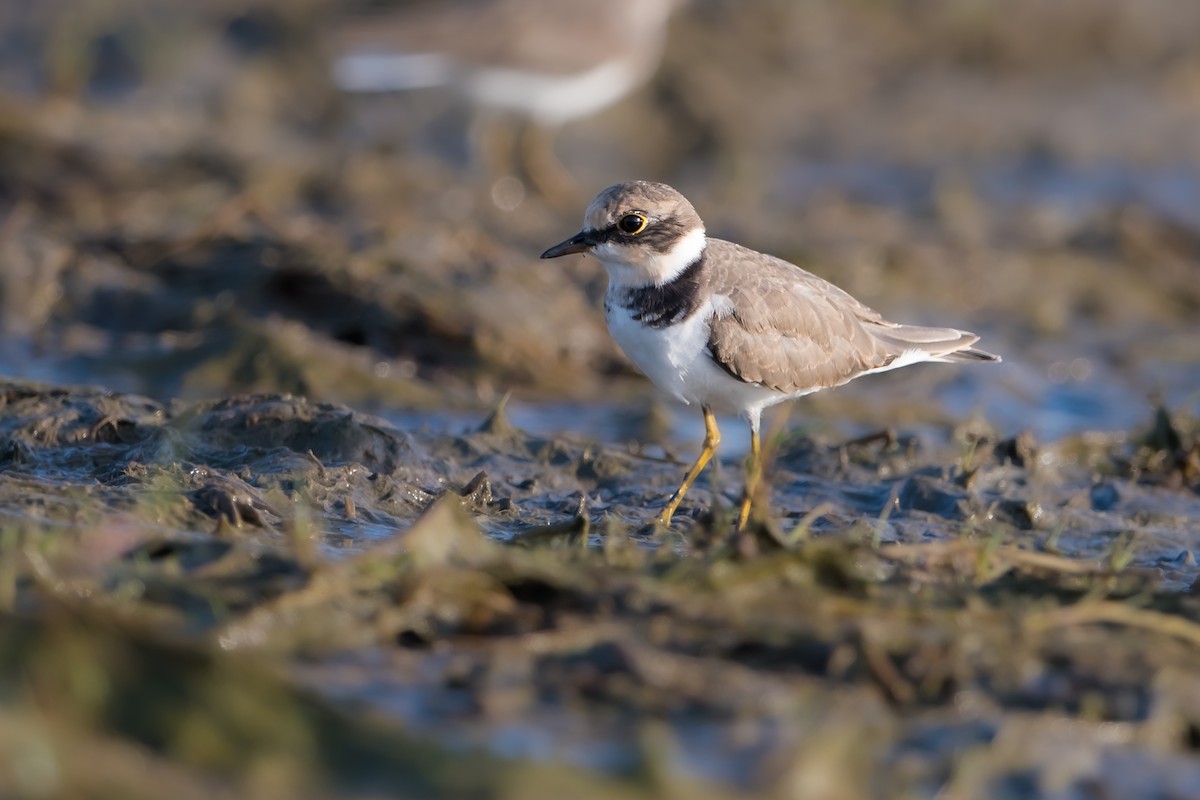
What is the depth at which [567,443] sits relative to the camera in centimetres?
648

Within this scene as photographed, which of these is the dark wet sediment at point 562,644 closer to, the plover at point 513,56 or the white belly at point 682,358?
the white belly at point 682,358

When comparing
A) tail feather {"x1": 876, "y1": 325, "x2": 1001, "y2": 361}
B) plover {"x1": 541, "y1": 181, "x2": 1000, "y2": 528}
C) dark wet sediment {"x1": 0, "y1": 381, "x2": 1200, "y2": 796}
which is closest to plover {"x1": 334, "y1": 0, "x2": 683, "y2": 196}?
tail feather {"x1": 876, "y1": 325, "x2": 1001, "y2": 361}

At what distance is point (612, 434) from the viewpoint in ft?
24.8

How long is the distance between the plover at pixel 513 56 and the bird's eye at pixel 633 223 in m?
6.04

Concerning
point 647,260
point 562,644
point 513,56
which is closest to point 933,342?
point 647,260

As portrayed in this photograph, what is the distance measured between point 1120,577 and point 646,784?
1.93 meters

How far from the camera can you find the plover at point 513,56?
11.5m

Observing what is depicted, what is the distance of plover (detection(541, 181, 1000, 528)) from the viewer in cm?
561

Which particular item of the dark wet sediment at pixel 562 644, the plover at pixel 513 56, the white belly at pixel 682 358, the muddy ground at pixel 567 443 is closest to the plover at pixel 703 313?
the white belly at pixel 682 358

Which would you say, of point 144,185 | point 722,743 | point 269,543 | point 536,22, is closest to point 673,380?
point 269,543

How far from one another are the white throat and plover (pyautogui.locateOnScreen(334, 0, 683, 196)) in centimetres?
603

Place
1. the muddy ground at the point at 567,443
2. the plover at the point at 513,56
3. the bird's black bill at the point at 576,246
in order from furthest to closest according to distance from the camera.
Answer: the plover at the point at 513,56 → the bird's black bill at the point at 576,246 → the muddy ground at the point at 567,443

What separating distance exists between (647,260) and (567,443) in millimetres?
1059

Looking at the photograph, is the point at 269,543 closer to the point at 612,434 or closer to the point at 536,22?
the point at 612,434
